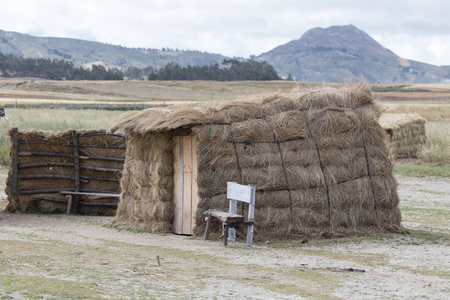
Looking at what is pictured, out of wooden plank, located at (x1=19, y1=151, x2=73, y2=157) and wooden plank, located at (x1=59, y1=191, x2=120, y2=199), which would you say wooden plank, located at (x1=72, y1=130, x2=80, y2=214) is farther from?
wooden plank, located at (x1=59, y1=191, x2=120, y2=199)

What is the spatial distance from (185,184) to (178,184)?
0.18 m

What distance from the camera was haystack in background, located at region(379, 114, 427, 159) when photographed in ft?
101

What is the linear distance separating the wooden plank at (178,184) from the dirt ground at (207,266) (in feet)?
1.35

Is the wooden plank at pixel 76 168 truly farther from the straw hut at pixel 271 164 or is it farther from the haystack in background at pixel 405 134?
the haystack in background at pixel 405 134

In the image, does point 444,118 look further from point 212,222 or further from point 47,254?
point 47,254

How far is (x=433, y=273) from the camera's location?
1006cm

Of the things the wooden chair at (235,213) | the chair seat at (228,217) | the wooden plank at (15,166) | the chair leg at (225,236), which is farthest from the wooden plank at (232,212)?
the wooden plank at (15,166)

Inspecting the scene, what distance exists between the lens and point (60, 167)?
1786 cm

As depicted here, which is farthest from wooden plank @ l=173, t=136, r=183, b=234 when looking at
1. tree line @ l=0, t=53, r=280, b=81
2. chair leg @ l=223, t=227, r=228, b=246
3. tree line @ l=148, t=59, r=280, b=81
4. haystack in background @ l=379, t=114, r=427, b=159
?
tree line @ l=148, t=59, r=280, b=81

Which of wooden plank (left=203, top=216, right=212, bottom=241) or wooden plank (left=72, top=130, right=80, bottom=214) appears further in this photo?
wooden plank (left=72, top=130, right=80, bottom=214)

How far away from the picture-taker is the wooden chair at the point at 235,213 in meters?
12.1

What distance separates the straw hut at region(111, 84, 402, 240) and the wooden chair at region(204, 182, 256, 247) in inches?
16.6

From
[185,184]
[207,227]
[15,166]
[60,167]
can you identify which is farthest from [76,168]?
[207,227]

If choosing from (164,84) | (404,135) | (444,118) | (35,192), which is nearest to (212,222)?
(35,192)
